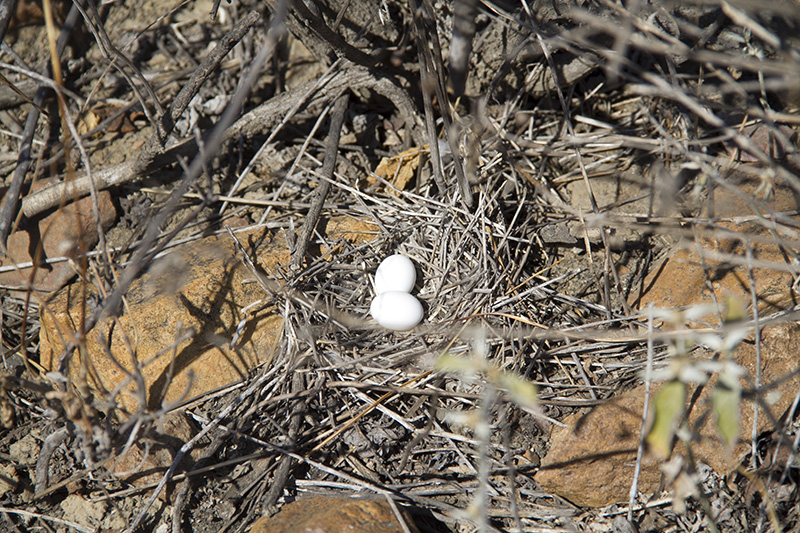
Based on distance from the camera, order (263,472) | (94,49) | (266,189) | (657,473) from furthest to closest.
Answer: (94,49)
(266,189)
(263,472)
(657,473)

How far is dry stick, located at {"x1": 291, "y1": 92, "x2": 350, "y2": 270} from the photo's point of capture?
2088 millimetres

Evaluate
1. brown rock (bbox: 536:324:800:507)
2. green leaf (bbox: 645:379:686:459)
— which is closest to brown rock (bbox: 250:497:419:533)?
brown rock (bbox: 536:324:800:507)

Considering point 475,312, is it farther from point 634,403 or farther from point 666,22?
point 666,22

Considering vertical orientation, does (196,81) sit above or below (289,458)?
above

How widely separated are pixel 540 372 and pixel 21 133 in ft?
8.73

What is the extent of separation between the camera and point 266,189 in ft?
8.00

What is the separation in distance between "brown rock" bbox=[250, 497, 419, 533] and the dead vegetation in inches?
4.0

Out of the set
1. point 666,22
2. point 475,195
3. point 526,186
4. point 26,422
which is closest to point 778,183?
point 666,22

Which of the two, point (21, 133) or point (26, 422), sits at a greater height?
point (21, 133)

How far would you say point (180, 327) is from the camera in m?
1.94

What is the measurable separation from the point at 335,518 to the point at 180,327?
35.2 inches

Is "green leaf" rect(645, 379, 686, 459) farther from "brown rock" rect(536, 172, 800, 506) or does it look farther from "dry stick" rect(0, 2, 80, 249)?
"dry stick" rect(0, 2, 80, 249)

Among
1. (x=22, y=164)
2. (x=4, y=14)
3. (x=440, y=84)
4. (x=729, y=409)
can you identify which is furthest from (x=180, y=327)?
(x=729, y=409)

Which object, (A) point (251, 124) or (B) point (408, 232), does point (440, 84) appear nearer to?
(B) point (408, 232)
